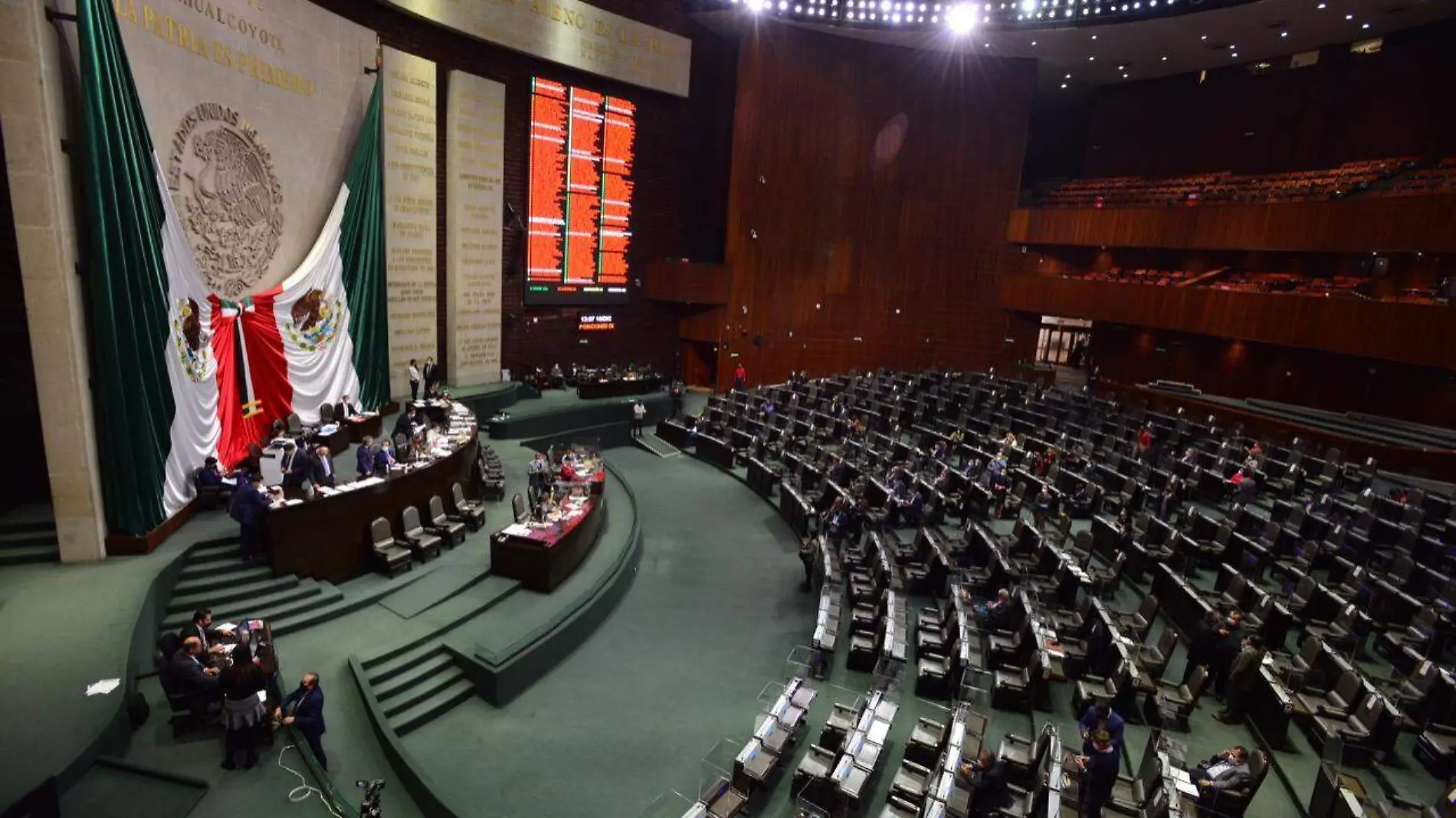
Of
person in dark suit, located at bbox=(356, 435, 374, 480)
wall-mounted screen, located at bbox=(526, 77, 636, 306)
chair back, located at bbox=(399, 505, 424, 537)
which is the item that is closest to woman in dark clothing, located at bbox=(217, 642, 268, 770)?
chair back, located at bbox=(399, 505, 424, 537)

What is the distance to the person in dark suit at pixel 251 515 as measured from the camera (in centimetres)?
1001

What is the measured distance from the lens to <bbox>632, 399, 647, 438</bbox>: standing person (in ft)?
74.0

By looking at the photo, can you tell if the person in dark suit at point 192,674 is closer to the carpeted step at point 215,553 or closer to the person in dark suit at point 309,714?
the person in dark suit at point 309,714

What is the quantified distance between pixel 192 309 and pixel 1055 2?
24.6 metres

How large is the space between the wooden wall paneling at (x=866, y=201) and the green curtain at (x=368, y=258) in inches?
504

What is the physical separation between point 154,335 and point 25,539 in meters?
3.03

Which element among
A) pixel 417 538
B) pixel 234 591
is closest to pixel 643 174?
pixel 417 538

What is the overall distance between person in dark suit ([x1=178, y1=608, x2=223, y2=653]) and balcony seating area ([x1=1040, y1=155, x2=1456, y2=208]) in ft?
89.3

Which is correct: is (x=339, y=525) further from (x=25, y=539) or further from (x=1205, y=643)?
(x=1205, y=643)

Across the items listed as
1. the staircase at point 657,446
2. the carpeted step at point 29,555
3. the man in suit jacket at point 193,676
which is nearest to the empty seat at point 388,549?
the man in suit jacket at point 193,676

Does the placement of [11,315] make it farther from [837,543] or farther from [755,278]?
[755,278]

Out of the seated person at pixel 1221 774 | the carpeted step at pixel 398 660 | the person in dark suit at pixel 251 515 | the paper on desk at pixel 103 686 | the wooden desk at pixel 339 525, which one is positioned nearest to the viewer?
the seated person at pixel 1221 774

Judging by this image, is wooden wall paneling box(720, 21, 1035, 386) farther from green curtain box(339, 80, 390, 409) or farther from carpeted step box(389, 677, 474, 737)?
carpeted step box(389, 677, 474, 737)

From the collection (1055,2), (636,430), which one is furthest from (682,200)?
(1055,2)
